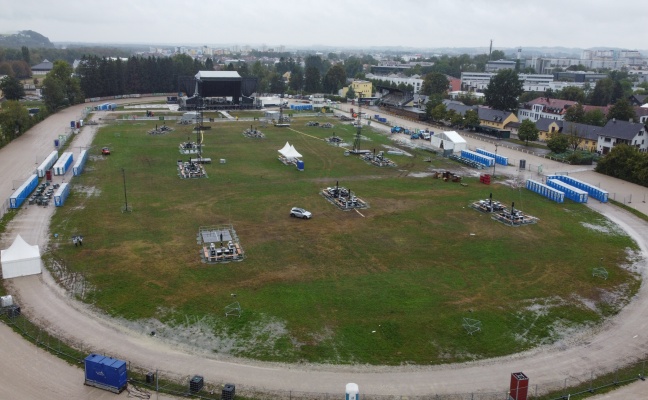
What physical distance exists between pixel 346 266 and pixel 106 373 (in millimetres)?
16089

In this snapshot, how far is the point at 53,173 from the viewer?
52.3 metres

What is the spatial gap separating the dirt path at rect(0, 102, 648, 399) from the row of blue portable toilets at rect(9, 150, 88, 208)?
56.3ft

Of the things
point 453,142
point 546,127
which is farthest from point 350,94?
point 453,142

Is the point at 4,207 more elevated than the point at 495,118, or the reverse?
the point at 495,118

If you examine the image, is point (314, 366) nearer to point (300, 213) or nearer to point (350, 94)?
point (300, 213)

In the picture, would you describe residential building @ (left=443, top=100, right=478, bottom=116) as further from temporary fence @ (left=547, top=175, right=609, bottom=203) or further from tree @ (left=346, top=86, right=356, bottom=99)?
temporary fence @ (left=547, top=175, right=609, bottom=203)

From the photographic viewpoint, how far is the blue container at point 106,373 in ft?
66.3

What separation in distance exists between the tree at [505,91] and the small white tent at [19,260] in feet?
293

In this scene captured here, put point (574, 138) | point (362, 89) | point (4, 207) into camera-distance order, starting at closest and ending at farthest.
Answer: point (4, 207), point (574, 138), point (362, 89)

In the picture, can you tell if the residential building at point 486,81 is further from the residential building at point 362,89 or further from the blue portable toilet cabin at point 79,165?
the blue portable toilet cabin at point 79,165

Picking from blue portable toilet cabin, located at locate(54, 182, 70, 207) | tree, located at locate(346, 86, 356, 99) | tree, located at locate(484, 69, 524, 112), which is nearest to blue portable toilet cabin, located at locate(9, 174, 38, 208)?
blue portable toilet cabin, located at locate(54, 182, 70, 207)

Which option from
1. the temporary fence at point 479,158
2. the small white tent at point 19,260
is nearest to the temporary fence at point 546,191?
the temporary fence at point 479,158

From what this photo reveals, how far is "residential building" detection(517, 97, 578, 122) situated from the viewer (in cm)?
9606

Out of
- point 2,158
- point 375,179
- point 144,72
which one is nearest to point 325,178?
point 375,179
